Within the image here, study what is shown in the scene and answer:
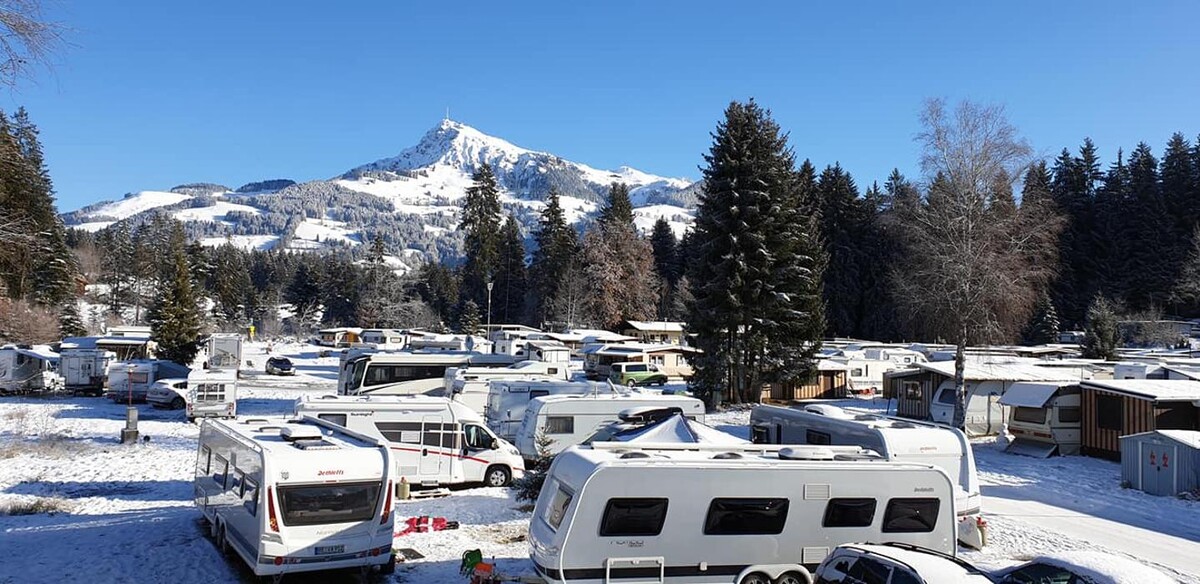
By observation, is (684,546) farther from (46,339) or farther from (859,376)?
(46,339)

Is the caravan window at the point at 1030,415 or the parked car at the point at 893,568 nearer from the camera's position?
the parked car at the point at 893,568

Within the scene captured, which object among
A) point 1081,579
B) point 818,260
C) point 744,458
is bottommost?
point 1081,579

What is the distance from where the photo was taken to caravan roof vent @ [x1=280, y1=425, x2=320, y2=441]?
37.3 feet

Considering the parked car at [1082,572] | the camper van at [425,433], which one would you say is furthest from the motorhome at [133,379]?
the parked car at [1082,572]

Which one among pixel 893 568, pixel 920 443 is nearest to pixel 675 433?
pixel 920 443

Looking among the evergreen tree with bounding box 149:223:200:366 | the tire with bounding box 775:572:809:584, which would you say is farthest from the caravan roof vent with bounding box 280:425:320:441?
the evergreen tree with bounding box 149:223:200:366

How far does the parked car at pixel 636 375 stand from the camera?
136 ft

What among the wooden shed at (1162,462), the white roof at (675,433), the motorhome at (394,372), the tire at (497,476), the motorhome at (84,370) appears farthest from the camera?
the motorhome at (84,370)

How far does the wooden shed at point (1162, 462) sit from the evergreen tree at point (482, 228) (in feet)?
215

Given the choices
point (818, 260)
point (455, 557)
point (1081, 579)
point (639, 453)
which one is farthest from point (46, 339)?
point (1081, 579)

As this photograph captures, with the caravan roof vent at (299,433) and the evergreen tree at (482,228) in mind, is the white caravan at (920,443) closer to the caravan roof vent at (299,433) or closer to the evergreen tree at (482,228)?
the caravan roof vent at (299,433)

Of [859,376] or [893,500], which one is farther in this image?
[859,376]

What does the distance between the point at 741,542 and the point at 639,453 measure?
61.9 inches

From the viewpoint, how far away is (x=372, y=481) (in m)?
10.6
